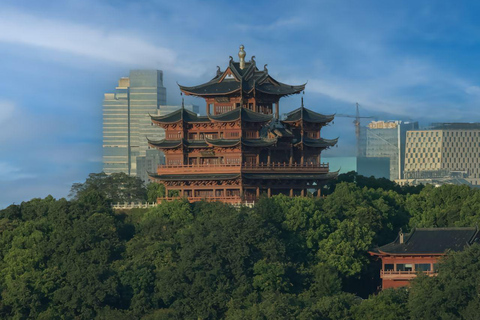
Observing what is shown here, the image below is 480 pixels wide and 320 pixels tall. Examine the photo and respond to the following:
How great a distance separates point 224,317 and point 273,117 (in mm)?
26241

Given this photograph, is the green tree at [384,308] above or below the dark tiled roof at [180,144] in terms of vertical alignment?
below

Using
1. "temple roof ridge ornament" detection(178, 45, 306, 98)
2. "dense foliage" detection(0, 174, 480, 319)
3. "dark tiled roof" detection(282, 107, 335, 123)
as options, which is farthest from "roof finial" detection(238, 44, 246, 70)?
"dense foliage" detection(0, 174, 480, 319)

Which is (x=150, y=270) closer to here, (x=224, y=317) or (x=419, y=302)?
(x=224, y=317)

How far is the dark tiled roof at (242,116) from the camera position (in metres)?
89.6

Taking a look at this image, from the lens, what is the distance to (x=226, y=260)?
3000 inches

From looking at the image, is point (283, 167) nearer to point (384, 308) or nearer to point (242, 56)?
point (242, 56)

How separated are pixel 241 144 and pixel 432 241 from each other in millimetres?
18388

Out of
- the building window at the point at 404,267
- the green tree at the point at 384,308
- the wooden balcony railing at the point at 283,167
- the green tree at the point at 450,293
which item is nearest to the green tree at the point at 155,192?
the wooden balcony railing at the point at 283,167

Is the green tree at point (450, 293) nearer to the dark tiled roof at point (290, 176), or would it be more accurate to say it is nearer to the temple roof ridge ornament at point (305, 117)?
the dark tiled roof at point (290, 176)

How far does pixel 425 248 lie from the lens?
76.9m

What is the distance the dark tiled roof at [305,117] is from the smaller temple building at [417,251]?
58.2 feet

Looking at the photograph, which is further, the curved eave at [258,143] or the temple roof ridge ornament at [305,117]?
the temple roof ridge ornament at [305,117]

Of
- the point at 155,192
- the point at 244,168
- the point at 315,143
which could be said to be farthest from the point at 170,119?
the point at 315,143

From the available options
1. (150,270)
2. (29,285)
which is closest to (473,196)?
(150,270)
